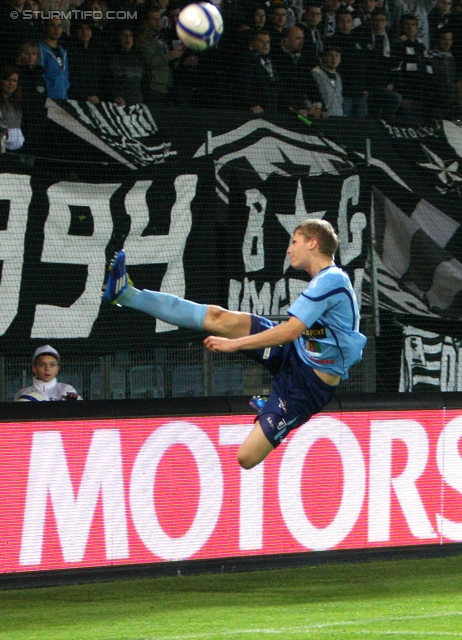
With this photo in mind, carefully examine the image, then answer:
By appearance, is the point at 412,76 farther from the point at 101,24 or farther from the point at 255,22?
the point at 101,24

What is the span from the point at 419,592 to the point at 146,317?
113 inches

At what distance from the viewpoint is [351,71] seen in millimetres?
10898

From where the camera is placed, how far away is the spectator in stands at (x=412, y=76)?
10852 millimetres

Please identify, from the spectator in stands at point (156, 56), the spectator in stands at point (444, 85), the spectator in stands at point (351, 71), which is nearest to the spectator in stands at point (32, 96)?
the spectator in stands at point (156, 56)

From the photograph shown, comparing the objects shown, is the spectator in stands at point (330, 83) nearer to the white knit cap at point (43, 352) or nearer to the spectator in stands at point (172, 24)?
the spectator in stands at point (172, 24)

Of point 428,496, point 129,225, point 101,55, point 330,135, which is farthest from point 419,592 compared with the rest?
point 101,55

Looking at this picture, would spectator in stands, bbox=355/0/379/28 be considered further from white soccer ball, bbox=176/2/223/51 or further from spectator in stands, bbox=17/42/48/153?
white soccer ball, bbox=176/2/223/51

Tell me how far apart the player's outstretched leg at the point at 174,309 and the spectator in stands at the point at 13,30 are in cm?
400

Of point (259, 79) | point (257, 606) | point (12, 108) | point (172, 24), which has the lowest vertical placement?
point (257, 606)

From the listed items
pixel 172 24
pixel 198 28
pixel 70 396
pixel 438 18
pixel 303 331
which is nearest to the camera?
pixel 303 331

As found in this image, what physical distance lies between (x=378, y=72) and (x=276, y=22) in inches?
47.8

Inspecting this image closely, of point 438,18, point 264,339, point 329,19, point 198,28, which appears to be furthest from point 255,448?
point 438,18

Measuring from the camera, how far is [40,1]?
9.41 m

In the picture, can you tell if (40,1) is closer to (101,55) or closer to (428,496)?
(101,55)
